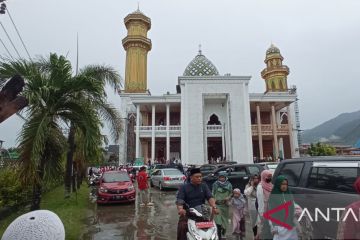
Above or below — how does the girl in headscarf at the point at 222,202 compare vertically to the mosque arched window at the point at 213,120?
below

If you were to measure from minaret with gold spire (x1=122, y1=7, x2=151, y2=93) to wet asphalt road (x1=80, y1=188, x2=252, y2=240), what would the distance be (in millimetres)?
28595

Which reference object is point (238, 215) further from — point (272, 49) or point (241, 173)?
point (272, 49)

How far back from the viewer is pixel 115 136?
11.5 metres

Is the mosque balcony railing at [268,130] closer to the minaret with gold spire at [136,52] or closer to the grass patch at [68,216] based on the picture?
the minaret with gold spire at [136,52]

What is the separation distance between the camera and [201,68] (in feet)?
133

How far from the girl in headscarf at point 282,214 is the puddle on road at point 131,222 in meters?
3.40

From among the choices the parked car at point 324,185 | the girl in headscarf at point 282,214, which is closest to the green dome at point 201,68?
the parked car at point 324,185

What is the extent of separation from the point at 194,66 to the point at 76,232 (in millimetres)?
35740

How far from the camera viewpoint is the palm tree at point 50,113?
7.37 meters

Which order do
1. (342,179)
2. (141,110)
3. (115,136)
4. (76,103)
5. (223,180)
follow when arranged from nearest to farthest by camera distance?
(342,179)
(223,180)
(76,103)
(115,136)
(141,110)

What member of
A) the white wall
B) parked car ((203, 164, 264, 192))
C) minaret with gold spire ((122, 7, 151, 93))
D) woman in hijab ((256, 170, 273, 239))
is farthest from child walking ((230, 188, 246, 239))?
minaret with gold spire ((122, 7, 151, 93))

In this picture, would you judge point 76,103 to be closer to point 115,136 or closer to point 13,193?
point 115,136

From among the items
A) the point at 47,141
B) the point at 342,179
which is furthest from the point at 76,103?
the point at 342,179

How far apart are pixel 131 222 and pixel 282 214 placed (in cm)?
571
